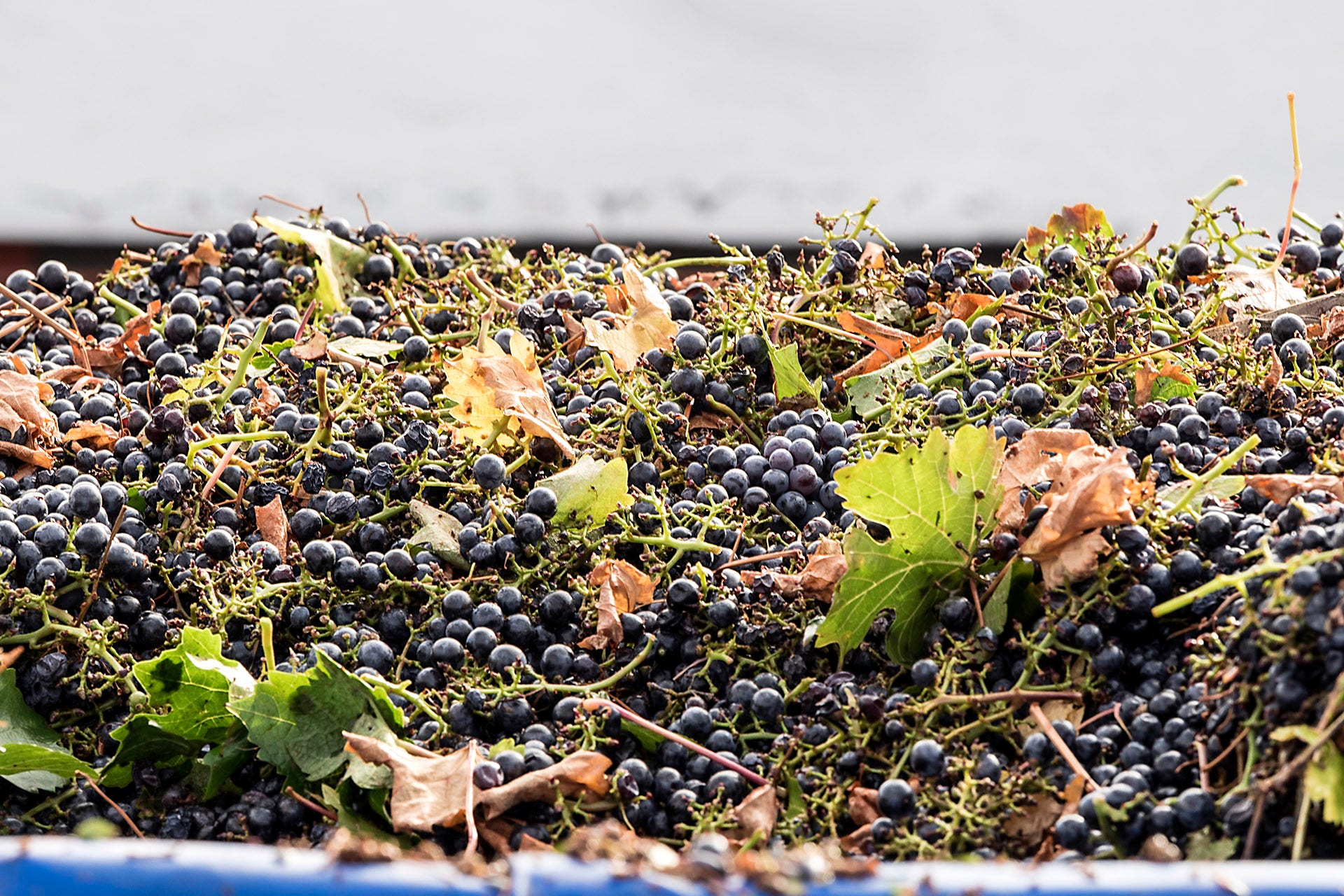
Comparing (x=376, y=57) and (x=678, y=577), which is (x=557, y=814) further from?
(x=376, y=57)

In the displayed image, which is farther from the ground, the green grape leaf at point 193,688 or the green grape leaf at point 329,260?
the green grape leaf at point 329,260

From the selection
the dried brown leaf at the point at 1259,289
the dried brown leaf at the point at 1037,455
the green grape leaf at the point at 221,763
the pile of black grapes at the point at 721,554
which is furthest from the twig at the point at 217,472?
the dried brown leaf at the point at 1259,289

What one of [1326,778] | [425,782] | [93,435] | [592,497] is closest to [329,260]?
[93,435]

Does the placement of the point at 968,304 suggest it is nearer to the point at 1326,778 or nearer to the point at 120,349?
the point at 1326,778

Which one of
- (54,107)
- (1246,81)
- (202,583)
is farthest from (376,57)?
(202,583)

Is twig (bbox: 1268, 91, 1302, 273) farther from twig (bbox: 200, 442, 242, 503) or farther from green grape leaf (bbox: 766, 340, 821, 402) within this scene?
twig (bbox: 200, 442, 242, 503)

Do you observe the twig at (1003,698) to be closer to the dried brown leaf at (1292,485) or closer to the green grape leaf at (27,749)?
the dried brown leaf at (1292,485)

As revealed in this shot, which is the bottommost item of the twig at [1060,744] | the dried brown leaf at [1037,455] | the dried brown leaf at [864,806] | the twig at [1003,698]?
the dried brown leaf at [864,806]
